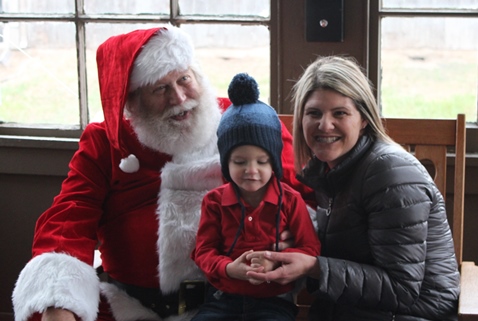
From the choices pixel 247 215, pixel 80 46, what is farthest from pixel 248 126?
pixel 80 46

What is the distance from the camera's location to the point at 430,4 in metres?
2.32

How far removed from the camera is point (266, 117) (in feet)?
5.88

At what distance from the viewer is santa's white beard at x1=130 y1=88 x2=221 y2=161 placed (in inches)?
79.7

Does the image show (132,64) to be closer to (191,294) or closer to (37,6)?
(191,294)

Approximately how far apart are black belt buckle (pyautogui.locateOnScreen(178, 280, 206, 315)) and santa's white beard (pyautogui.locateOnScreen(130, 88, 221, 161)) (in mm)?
350

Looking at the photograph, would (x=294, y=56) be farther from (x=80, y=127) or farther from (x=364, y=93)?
(x=80, y=127)

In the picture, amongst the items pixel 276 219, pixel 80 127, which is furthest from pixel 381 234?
pixel 80 127

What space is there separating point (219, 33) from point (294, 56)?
0.95 ft

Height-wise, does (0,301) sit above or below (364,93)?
below

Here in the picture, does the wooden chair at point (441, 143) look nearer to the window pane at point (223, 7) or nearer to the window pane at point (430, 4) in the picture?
the window pane at point (430, 4)

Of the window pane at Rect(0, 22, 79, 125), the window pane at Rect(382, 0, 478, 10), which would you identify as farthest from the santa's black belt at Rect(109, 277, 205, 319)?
the window pane at Rect(382, 0, 478, 10)

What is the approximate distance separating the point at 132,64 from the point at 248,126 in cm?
43

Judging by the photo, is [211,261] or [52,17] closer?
[211,261]

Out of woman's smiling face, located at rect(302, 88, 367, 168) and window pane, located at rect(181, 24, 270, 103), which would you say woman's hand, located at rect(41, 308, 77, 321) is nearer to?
woman's smiling face, located at rect(302, 88, 367, 168)
